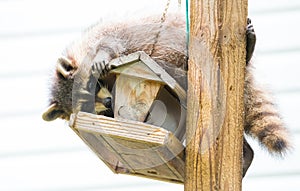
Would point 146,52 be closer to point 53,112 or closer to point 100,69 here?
point 100,69

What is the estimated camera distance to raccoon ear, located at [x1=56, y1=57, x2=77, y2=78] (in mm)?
4254

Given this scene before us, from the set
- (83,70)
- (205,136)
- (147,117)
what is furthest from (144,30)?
(205,136)

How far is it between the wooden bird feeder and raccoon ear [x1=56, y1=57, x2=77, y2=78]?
2.21 feet

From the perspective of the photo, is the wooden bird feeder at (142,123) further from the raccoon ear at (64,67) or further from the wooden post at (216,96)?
the raccoon ear at (64,67)

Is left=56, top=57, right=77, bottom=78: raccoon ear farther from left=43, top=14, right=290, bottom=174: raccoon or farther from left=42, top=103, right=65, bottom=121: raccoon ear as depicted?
left=42, top=103, right=65, bottom=121: raccoon ear

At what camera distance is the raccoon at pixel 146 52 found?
381cm

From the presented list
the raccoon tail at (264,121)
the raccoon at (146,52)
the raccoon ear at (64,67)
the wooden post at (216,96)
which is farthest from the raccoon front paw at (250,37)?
the raccoon ear at (64,67)

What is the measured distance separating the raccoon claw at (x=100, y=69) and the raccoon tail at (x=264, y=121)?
30.9 inches

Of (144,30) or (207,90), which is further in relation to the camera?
(144,30)

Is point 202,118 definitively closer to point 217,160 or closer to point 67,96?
point 217,160

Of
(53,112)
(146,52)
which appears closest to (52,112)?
(53,112)

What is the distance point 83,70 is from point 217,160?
46.4 inches

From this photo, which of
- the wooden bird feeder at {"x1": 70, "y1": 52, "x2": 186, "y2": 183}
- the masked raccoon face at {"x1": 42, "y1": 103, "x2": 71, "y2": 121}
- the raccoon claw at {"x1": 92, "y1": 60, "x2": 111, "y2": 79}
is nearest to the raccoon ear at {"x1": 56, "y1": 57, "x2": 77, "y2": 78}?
the masked raccoon face at {"x1": 42, "y1": 103, "x2": 71, "y2": 121}

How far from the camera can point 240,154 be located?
10.8ft
